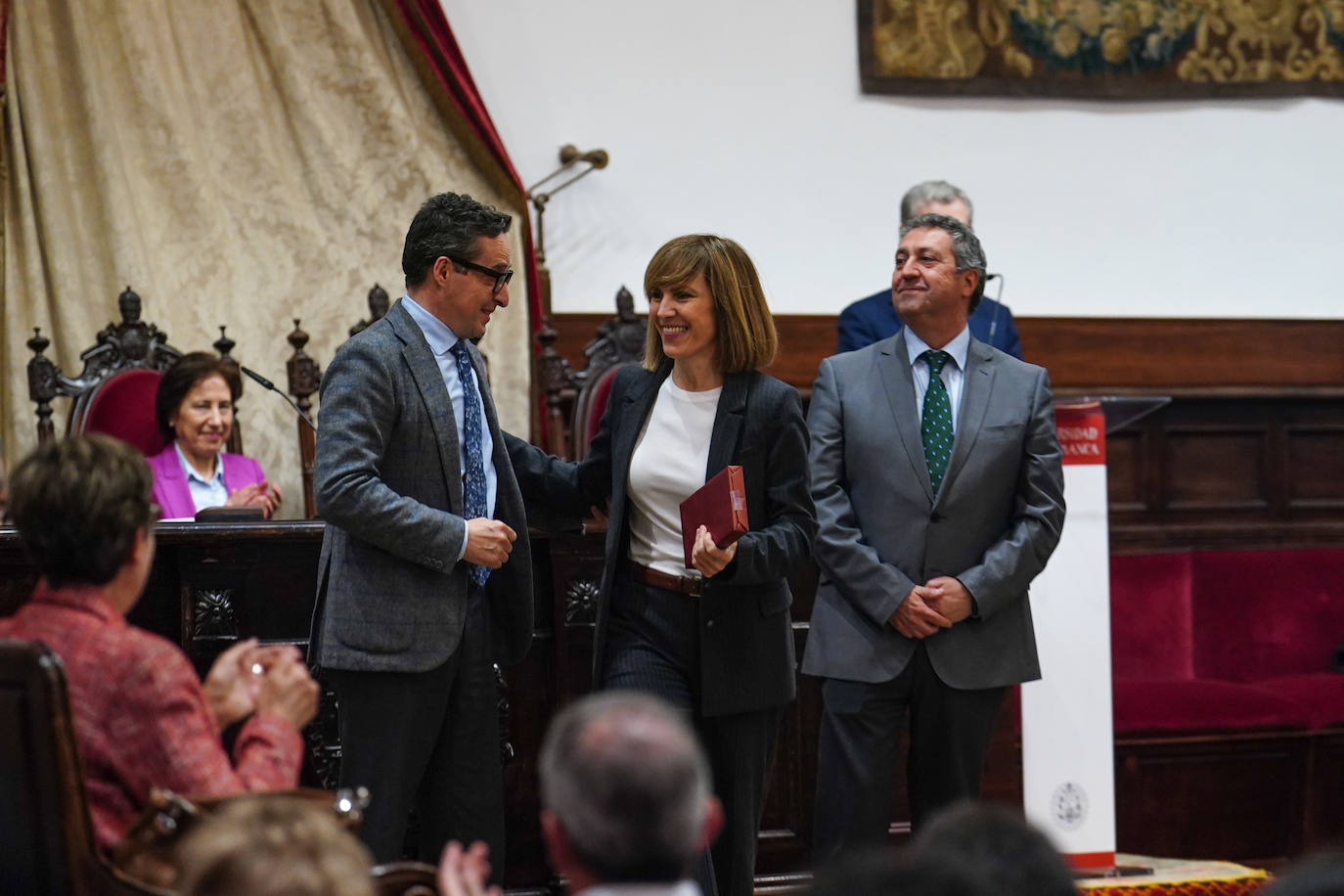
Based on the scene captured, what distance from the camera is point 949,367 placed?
3.32m

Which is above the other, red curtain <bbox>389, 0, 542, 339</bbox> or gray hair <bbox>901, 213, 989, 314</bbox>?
red curtain <bbox>389, 0, 542, 339</bbox>

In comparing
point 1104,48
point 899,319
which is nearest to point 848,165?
point 1104,48

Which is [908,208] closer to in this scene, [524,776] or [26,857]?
→ [524,776]

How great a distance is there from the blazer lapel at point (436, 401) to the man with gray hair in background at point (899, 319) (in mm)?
1423

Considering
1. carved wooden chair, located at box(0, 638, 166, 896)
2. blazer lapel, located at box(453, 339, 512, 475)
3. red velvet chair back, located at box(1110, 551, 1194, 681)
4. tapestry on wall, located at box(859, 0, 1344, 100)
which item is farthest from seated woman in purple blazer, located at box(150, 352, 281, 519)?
tapestry on wall, located at box(859, 0, 1344, 100)

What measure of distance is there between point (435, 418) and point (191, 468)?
7.02 ft

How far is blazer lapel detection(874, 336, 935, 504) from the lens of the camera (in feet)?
10.5

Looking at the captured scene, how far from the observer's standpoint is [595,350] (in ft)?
16.6

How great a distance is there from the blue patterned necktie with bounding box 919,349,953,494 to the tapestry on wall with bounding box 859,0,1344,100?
3.12 m

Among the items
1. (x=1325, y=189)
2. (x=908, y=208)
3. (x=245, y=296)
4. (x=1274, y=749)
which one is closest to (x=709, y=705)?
(x=908, y=208)

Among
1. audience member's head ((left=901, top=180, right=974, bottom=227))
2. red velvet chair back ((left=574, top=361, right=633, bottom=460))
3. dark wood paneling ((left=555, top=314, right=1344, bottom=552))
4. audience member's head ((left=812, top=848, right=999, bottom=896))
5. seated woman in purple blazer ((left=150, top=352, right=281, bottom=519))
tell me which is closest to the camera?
audience member's head ((left=812, top=848, right=999, bottom=896))

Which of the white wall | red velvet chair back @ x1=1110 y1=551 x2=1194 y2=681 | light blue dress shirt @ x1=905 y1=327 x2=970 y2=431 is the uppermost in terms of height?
the white wall

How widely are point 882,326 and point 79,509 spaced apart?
2.41m

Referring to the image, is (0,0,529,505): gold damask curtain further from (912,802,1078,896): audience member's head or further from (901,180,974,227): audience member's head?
(912,802,1078,896): audience member's head
